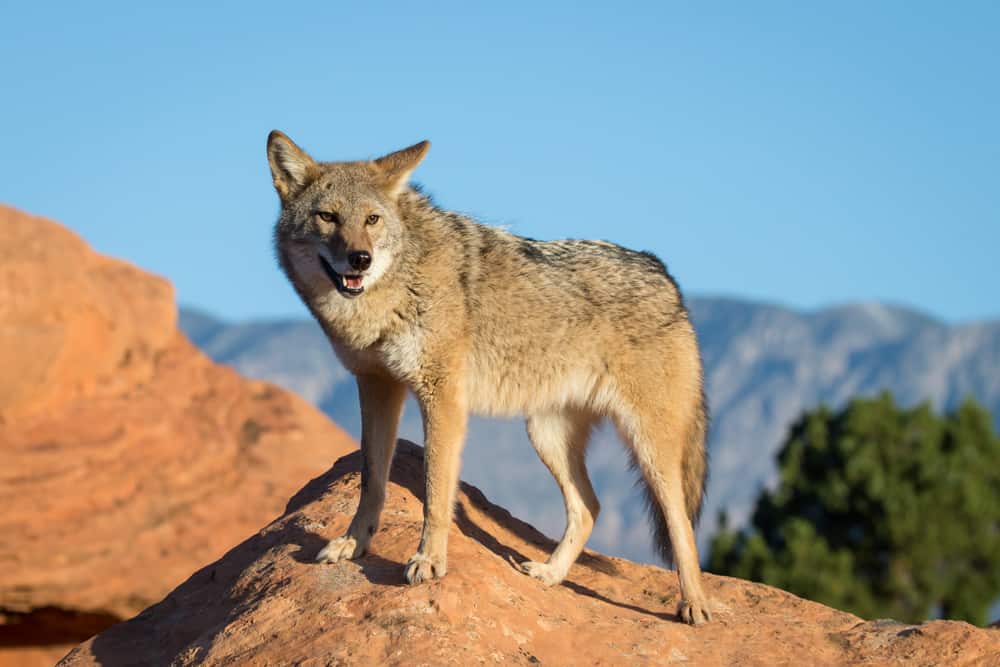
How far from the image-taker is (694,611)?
7.88m

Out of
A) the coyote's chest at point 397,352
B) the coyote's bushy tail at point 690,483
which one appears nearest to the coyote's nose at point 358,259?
the coyote's chest at point 397,352

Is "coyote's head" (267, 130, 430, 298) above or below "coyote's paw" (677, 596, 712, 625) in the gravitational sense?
above

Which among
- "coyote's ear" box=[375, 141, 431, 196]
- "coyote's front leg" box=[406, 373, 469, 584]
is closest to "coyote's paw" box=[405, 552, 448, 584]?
"coyote's front leg" box=[406, 373, 469, 584]

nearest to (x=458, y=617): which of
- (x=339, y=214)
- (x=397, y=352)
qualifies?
(x=397, y=352)

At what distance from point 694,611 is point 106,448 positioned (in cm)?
1206

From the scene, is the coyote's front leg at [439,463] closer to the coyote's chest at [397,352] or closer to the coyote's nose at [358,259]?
the coyote's chest at [397,352]

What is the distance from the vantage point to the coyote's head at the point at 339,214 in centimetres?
744

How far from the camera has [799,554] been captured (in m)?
29.7

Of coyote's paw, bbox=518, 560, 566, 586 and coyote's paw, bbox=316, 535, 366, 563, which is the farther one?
coyote's paw, bbox=518, 560, 566, 586

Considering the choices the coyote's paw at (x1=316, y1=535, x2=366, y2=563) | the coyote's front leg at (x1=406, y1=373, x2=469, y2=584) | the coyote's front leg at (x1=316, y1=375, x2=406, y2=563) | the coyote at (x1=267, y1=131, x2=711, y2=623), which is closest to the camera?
the coyote's front leg at (x1=406, y1=373, x2=469, y2=584)

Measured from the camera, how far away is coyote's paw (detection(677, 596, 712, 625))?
7.88 m

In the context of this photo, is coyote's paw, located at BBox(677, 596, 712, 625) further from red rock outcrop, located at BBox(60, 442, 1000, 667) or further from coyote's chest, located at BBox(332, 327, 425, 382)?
coyote's chest, located at BBox(332, 327, 425, 382)

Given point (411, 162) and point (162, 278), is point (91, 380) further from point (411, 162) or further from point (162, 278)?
point (411, 162)

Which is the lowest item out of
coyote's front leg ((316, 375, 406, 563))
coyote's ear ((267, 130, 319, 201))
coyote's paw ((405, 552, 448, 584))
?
coyote's paw ((405, 552, 448, 584))
